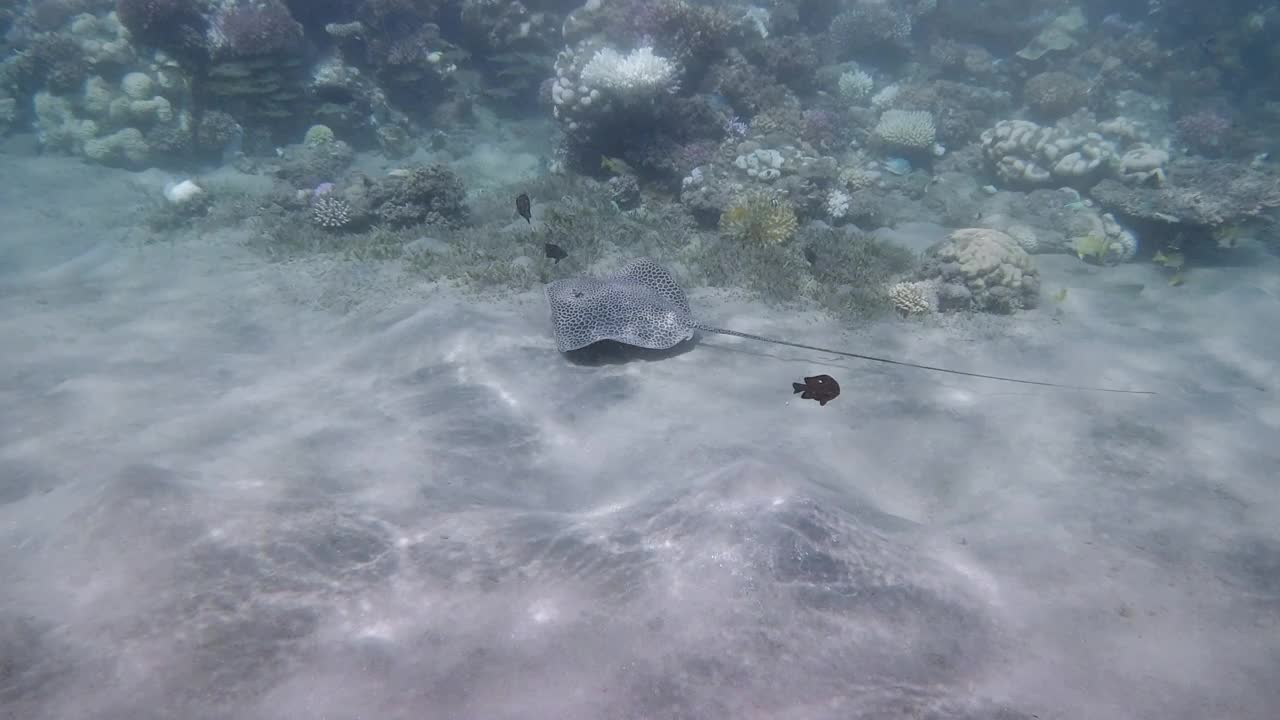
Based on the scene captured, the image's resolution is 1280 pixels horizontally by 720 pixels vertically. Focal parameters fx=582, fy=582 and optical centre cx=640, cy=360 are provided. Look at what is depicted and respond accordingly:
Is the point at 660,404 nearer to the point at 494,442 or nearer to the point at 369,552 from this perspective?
the point at 494,442

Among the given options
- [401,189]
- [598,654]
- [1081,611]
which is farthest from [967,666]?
[401,189]

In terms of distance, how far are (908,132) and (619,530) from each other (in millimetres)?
15687

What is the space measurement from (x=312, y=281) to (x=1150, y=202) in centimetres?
1654

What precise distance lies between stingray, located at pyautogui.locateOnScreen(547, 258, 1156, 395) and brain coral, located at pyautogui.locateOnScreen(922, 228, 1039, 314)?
2.16m

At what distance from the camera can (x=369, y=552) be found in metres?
3.82

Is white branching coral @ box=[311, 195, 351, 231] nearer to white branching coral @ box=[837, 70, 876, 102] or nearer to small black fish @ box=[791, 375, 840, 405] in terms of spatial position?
small black fish @ box=[791, 375, 840, 405]

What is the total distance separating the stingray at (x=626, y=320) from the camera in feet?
22.5

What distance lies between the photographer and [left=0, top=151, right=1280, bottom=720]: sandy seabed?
3.05 metres

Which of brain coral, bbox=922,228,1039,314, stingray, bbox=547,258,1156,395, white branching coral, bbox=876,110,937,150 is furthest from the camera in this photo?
white branching coral, bbox=876,110,937,150

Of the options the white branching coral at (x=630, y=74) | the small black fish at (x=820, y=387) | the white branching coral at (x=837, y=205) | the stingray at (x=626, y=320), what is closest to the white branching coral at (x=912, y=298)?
the stingray at (x=626, y=320)

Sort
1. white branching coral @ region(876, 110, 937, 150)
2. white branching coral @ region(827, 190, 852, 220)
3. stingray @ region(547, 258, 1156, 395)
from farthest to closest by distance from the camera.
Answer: white branching coral @ region(876, 110, 937, 150), white branching coral @ region(827, 190, 852, 220), stingray @ region(547, 258, 1156, 395)

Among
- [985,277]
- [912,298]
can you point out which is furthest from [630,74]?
[985,277]

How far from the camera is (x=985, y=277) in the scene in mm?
9023

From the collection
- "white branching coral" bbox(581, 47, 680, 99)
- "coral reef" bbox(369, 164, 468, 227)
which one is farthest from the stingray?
"white branching coral" bbox(581, 47, 680, 99)
